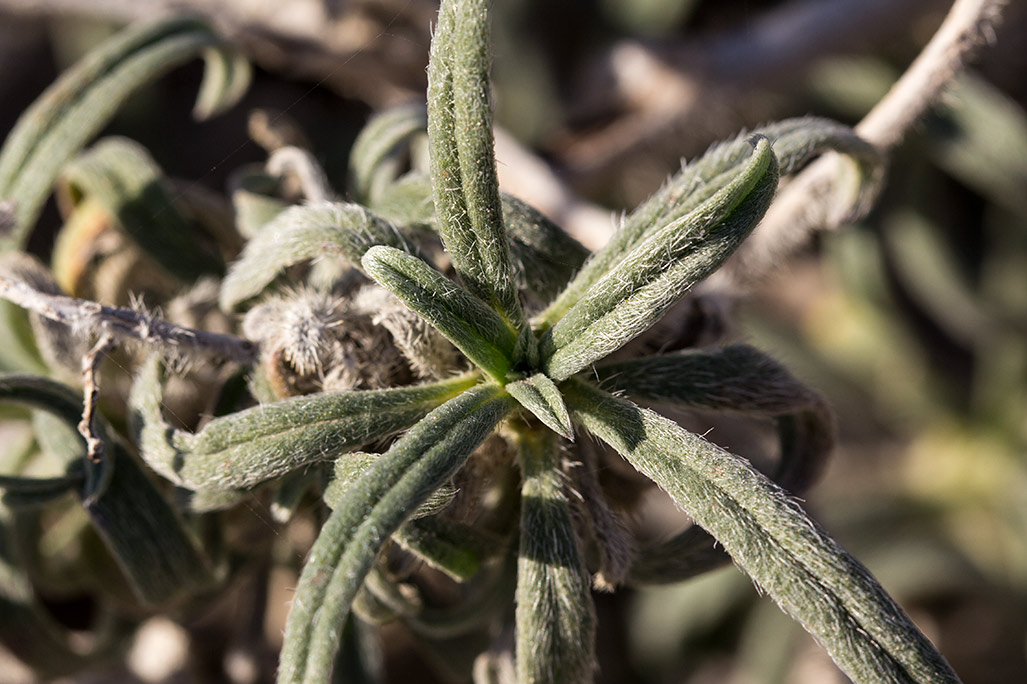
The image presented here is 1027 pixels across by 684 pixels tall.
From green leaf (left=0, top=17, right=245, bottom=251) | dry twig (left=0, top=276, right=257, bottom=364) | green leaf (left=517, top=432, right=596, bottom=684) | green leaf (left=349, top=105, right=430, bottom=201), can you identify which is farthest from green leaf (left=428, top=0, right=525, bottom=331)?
green leaf (left=0, top=17, right=245, bottom=251)

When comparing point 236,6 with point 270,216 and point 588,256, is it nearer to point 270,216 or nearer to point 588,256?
point 270,216

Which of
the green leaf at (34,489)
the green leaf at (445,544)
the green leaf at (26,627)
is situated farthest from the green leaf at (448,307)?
the green leaf at (26,627)

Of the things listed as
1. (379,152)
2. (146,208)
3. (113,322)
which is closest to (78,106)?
(146,208)

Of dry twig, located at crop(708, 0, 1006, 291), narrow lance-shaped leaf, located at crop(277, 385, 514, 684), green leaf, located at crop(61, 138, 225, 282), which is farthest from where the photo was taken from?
green leaf, located at crop(61, 138, 225, 282)

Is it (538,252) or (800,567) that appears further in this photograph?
(538,252)

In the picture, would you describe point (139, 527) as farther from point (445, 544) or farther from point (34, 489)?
point (445, 544)

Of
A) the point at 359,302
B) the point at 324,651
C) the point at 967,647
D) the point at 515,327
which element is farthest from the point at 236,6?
the point at 967,647

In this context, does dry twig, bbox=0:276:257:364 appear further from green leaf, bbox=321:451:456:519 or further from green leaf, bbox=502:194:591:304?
green leaf, bbox=502:194:591:304
